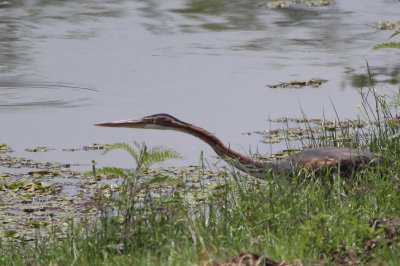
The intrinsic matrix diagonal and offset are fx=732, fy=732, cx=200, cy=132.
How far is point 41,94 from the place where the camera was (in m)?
10.1

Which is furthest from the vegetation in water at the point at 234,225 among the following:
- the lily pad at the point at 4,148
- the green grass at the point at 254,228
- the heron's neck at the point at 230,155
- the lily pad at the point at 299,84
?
the lily pad at the point at 299,84

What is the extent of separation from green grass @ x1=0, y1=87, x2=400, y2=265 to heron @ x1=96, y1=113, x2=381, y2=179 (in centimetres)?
9

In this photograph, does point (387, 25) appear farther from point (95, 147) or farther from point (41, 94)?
point (95, 147)

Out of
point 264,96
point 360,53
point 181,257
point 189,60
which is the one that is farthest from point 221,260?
point 360,53

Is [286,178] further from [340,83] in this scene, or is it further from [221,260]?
[340,83]

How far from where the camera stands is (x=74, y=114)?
9148 mm

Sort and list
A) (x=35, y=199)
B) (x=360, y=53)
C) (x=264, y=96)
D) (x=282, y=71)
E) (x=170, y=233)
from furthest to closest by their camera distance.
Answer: (x=360, y=53), (x=282, y=71), (x=264, y=96), (x=35, y=199), (x=170, y=233)

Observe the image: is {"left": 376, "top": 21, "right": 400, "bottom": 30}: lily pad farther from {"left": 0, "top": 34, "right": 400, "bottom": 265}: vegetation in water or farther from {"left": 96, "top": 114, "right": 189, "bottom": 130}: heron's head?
{"left": 96, "top": 114, "right": 189, "bottom": 130}: heron's head

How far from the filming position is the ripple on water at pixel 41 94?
31.6ft

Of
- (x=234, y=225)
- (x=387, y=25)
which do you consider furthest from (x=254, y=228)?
(x=387, y=25)

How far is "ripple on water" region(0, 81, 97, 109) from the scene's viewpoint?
9641mm

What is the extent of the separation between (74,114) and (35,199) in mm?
2889

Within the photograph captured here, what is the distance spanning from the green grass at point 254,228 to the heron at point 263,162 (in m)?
0.09

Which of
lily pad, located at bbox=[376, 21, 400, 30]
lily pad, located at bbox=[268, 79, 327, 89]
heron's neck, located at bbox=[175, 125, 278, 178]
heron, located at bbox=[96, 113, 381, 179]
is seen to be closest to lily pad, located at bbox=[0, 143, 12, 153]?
heron, located at bbox=[96, 113, 381, 179]
